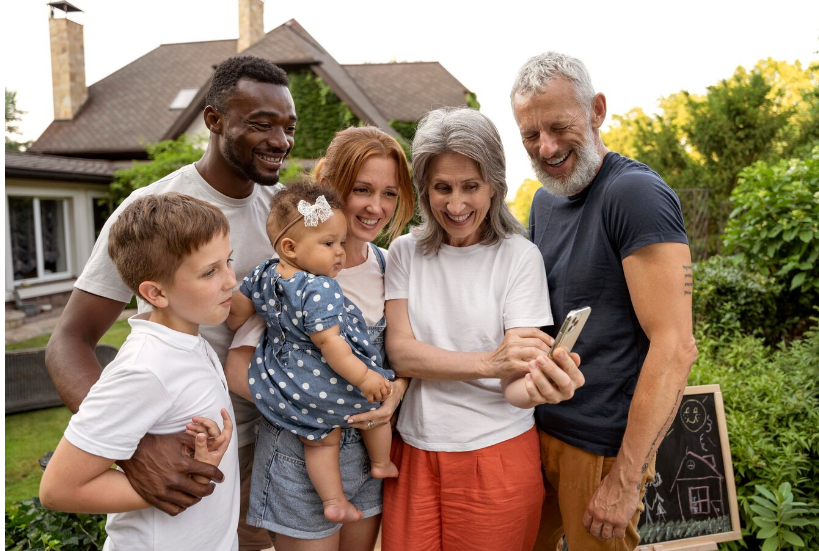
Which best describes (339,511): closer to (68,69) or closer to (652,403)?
(652,403)

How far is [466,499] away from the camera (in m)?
2.02

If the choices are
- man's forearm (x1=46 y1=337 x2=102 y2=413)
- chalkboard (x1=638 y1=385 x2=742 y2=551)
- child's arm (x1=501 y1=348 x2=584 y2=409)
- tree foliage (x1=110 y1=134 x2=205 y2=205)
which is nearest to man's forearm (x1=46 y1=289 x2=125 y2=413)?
man's forearm (x1=46 y1=337 x2=102 y2=413)

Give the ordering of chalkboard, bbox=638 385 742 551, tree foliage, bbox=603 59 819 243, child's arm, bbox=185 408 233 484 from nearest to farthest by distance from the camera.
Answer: child's arm, bbox=185 408 233 484
chalkboard, bbox=638 385 742 551
tree foliage, bbox=603 59 819 243

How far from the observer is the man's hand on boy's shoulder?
1.51 meters

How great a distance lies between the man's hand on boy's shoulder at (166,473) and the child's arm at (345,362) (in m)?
0.47

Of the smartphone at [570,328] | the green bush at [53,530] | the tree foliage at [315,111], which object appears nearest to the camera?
the smartphone at [570,328]

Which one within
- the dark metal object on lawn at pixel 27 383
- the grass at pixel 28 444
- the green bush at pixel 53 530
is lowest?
the grass at pixel 28 444

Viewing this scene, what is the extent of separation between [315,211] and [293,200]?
11 cm

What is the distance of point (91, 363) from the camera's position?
1.93 m

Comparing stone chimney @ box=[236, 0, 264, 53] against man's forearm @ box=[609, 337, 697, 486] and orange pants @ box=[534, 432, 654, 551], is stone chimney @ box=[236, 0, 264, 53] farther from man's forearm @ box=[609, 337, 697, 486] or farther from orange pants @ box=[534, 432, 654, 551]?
man's forearm @ box=[609, 337, 697, 486]

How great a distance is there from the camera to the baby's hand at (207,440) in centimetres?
157

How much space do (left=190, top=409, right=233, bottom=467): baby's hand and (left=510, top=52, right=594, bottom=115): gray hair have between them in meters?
1.57

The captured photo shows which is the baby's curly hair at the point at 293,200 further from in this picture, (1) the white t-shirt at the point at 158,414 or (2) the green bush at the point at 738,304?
(2) the green bush at the point at 738,304

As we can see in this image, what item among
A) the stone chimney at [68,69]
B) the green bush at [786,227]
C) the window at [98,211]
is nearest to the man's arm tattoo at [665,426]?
the green bush at [786,227]
